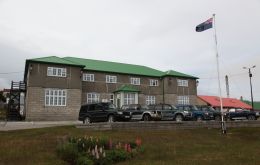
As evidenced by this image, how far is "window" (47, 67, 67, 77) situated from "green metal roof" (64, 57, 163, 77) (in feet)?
15.3

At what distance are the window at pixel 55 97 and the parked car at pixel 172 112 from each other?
1548 cm

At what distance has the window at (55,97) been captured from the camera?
37.2m

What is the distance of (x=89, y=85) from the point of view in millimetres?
42531

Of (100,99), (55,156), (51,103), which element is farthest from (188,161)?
(100,99)

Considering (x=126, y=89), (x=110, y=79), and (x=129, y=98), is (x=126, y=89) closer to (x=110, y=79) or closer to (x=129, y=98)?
(x=129, y=98)

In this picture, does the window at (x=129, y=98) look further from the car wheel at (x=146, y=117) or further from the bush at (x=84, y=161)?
the bush at (x=84, y=161)

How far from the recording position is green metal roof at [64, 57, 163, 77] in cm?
4500

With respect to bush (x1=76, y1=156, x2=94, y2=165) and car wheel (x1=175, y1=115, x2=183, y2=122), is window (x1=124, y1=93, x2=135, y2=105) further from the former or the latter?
bush (x1=76, y1=156, x2=94, y2=165)

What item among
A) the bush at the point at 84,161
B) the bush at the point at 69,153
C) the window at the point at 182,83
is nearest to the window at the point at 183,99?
the window at the point at 182,83

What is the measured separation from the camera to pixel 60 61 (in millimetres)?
39312

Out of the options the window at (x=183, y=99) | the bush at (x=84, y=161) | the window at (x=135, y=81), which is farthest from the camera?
the window at (x=183, y=99)

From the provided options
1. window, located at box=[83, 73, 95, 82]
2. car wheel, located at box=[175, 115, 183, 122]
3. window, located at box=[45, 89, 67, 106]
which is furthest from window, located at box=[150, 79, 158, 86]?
car wheel, located at box=[175, 115, 183, 122]

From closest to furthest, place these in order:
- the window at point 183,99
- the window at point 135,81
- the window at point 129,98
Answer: the window at point 129,98
the window at point 135,81
the window at point 183,99

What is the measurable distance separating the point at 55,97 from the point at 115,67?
13.4 meters
